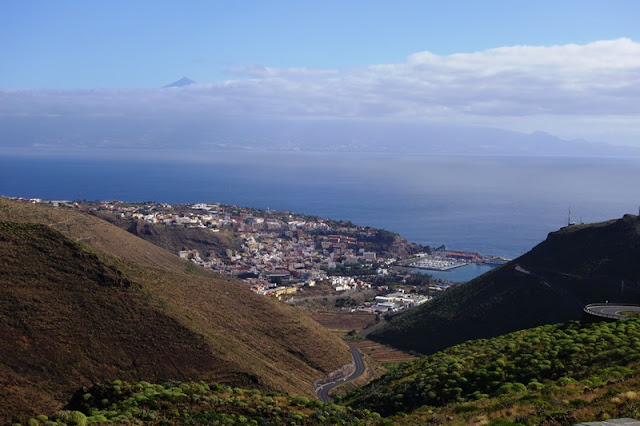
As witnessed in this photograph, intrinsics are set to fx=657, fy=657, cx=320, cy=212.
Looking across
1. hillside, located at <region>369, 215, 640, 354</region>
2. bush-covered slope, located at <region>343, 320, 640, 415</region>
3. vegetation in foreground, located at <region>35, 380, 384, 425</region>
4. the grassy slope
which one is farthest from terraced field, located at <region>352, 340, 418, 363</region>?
the grassy slope

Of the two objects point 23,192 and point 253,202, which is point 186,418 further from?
point 23,192

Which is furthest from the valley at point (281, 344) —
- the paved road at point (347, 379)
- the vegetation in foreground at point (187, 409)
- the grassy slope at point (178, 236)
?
the grassy slope at point (178, 236)

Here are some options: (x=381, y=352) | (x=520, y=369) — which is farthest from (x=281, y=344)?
(x=520, y=369)

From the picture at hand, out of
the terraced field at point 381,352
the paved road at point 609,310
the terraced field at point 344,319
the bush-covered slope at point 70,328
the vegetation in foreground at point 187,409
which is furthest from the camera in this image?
the terraced field at point 344,319

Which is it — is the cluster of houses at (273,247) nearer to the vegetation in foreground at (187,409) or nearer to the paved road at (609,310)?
the paved road at (609,310)

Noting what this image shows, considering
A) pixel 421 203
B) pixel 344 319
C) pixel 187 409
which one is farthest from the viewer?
pixel 421 203

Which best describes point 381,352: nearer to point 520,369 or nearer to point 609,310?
point 609,310
